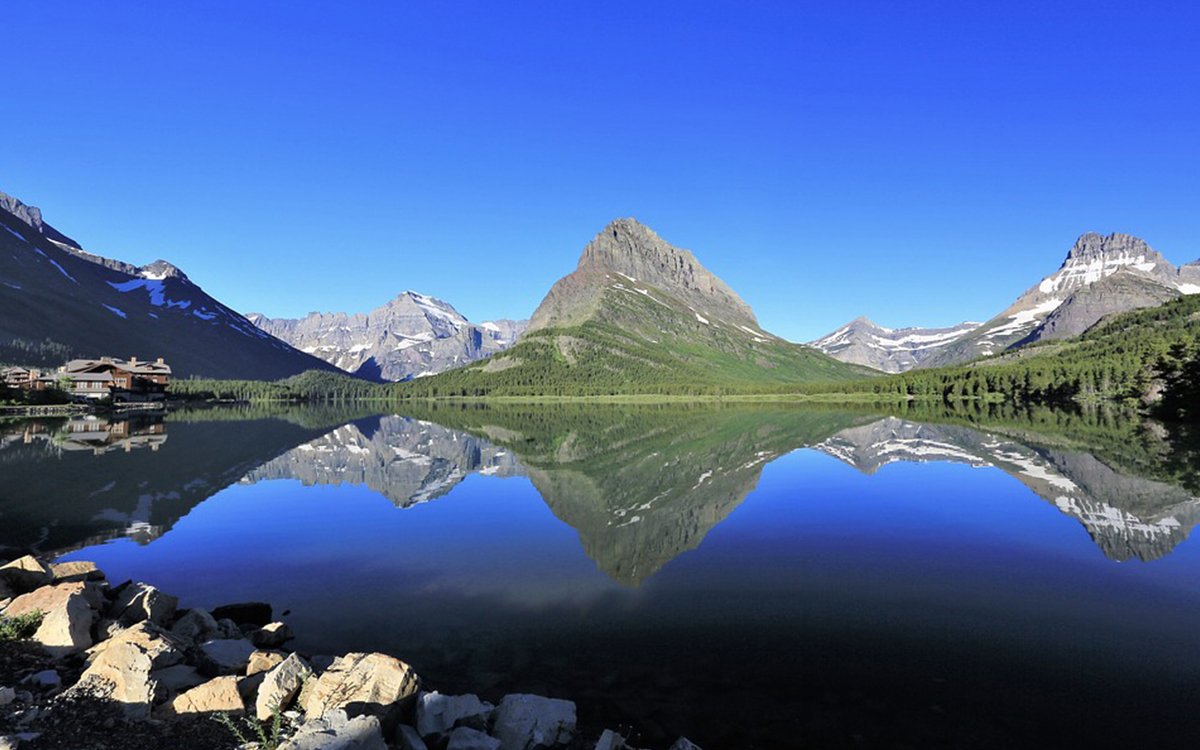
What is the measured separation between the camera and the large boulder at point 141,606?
16.8 meters

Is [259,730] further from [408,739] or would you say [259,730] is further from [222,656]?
[222,656]

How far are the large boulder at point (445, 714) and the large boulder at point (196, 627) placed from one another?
334 inches

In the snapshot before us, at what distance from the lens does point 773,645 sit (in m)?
17.1

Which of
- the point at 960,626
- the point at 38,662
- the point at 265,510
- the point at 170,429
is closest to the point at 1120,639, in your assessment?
the point at 960,626

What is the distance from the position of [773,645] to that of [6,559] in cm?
2986

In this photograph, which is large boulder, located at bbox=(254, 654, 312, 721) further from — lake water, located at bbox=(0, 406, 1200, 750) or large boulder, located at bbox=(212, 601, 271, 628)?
large boulder, located at bbox=(212, 601, 271, 628)

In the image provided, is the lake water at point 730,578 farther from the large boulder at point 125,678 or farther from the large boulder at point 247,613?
the large boulder at point 125,678

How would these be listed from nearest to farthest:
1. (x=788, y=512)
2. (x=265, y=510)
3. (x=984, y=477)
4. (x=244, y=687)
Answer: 1. (x=244, y=687)
2. (x=788, y=512)
3. (x=265, y=510)
4. (x=984, y=477)

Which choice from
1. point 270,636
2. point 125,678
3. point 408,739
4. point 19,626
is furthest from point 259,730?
point 19,626

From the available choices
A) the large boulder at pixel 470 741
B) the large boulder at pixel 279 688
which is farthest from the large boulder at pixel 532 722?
the large boulder at pixel 279 688

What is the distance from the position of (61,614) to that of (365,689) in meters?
9.42

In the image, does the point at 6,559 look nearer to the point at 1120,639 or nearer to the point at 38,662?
the point at 38,662

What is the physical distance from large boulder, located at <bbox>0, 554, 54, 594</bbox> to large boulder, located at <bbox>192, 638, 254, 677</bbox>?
8671 millimetres

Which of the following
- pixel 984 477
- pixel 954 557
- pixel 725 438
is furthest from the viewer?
pixel 725 438
